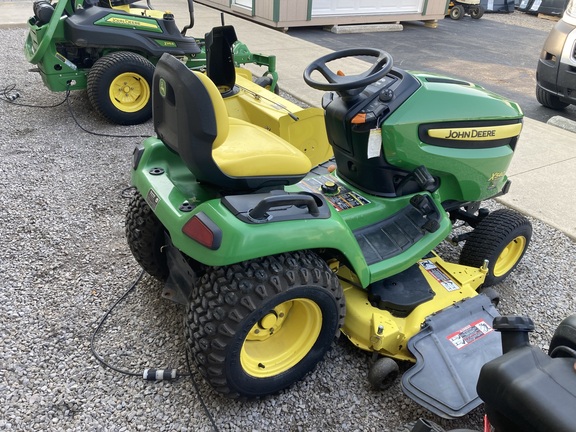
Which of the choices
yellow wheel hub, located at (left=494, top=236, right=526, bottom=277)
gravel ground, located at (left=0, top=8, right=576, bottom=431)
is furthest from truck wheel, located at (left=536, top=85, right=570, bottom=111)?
yellow wheel hub, located at (left=494, top=236, right=526, bottom=277)

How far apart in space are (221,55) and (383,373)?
220 cm

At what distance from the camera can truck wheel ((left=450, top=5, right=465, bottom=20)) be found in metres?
13.0

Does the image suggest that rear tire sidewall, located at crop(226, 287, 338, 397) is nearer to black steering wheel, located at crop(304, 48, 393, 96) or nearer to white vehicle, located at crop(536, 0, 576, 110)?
black steering wheel, located at crop(304, 48, 393, 96)

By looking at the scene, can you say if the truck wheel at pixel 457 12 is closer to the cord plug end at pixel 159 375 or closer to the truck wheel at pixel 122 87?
the truck wheel at pixel 122 87

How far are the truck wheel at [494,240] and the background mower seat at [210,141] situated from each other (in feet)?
3.82

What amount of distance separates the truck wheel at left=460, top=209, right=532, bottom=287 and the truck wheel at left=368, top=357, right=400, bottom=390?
0.86 metres

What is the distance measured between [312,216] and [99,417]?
1.10m

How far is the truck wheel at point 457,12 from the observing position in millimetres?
12977

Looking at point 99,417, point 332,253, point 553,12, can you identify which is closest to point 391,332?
point 332,253

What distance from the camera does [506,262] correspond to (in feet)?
9.37

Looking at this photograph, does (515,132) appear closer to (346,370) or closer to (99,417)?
(346,370)

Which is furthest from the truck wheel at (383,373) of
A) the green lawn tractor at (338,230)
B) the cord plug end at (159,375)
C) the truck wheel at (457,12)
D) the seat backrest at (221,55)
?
the truck wheel at (457,12)

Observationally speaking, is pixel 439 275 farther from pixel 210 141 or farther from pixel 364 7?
pixel 364 7

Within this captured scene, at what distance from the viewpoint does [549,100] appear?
20.5 ft
